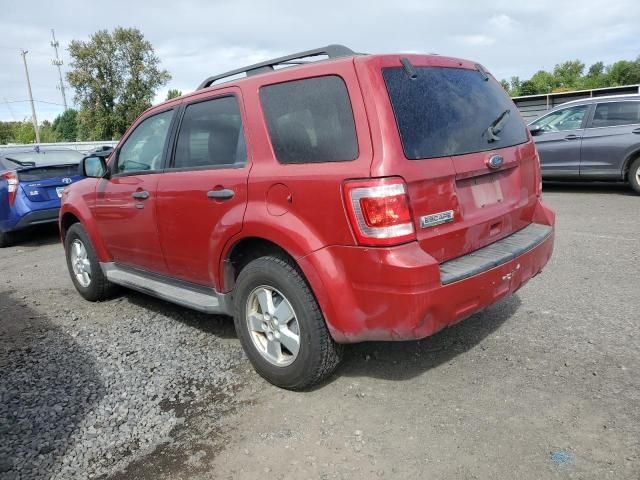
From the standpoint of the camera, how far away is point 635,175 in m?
8.82

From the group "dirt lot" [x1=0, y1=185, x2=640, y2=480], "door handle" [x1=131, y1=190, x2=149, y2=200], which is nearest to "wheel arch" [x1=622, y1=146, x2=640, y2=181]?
"dirt lot" [x1=0, y1=185, x2=640, y2=480]

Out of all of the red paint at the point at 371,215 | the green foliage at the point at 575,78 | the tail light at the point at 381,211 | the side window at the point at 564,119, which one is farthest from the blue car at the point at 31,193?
the green foliage at the point at 575,78

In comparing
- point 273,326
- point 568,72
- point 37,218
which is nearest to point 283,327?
point 273,326

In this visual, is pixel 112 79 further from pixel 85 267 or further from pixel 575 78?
pixel 575 78

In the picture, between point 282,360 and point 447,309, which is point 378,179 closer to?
point 447,309

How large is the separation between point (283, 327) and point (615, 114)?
842 cm

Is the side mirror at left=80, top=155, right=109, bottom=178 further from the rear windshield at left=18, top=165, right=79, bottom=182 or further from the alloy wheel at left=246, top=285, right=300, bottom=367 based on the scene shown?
the rear windshield at left=18, top=165, right=79, bottom=182

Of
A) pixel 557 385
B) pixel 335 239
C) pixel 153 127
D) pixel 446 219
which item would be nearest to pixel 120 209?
pixel 153 127

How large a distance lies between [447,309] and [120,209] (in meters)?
2.96

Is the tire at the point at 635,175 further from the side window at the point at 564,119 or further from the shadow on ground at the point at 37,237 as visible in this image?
the shadow on ground at the point at 37,237

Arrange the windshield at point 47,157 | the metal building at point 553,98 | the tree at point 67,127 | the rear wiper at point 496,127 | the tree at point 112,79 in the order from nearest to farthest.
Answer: the rear wiper at point 496,127 → the windshield at point 47,157 → the metal building at point 553,98 → the tree at point 112,79 → the tree at point 67,127

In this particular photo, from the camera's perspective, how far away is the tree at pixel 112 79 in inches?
1577

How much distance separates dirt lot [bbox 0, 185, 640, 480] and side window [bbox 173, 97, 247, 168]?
4.53 ft

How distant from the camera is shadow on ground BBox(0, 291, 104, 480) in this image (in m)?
2.71
